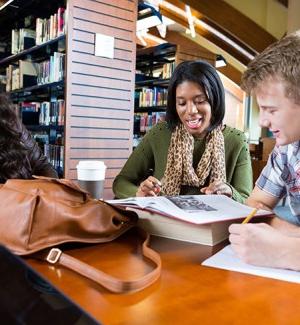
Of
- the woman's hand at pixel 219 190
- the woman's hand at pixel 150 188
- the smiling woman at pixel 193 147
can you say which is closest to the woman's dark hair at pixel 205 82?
the smiling woman at pixel 193 147

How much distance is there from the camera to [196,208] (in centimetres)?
96

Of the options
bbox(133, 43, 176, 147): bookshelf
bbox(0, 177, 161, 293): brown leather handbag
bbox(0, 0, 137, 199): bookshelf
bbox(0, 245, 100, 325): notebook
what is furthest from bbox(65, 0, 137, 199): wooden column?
bbox(0, 245, 100, 325): notebook

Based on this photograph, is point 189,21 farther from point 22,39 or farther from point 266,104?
point 266,104

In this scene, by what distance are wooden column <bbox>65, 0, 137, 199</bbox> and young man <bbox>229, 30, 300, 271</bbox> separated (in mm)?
2745

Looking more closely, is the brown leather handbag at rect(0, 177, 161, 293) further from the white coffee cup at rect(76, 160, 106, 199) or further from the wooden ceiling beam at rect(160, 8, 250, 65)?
the wooden ceiling beam at rect(160, 8, 250, 65)

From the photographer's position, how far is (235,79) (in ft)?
37.4

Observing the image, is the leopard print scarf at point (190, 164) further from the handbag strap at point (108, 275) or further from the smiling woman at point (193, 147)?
the handbag strap at point (108, 275)

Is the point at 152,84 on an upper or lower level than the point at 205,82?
upper

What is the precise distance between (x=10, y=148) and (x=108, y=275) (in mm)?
867

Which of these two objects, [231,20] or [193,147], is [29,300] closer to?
[193,147]

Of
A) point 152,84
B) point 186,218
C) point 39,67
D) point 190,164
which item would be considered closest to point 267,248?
point 186,218

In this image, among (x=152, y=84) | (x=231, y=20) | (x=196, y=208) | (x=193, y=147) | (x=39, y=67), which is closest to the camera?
(x=196, y=208)

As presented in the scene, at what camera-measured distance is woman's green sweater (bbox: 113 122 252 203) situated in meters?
1.81

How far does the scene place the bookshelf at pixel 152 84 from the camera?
5.73 m
